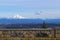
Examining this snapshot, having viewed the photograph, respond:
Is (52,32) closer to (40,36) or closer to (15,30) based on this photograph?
(40,36)

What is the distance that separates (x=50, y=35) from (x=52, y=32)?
11cm

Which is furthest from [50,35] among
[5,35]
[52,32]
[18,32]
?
[5,35]

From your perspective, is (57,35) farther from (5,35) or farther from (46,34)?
(5,35)

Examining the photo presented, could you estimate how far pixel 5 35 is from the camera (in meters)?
5.38

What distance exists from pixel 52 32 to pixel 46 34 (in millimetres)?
189

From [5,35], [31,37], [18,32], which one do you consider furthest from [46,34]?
[5,35]

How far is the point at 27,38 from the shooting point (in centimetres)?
536

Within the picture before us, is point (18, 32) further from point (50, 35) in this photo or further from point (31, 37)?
point (50, 35)

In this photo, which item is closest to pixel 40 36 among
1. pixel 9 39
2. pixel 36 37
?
pixel 36 37

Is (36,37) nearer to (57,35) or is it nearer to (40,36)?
(40,36)

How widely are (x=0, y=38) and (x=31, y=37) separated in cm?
93

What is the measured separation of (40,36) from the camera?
17.6ft

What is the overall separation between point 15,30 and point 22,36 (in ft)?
0.93

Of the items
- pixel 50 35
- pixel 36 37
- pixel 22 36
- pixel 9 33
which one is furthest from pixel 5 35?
pixel 50 35
